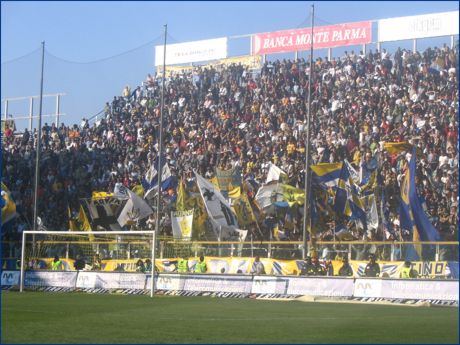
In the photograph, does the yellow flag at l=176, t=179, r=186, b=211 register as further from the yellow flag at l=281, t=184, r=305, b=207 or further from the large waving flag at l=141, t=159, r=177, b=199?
the yellow flag at l=281, t=184, r=305, b=207

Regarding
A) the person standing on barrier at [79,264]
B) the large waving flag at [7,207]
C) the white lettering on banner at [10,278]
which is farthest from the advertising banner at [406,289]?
the large waving flag at [7,207]

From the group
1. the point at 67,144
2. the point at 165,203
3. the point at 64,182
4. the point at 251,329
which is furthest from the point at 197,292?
the point at 67,144

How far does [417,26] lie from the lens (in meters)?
50.1

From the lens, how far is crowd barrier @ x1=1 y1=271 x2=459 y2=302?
26438 mm

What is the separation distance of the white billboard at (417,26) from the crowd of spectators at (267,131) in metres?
2.92

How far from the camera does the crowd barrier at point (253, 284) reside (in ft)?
86.7

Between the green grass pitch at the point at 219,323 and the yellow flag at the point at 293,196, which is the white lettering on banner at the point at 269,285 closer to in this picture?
the green grass pitch at the point at 219,323

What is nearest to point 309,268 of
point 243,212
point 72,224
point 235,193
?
point 243,212

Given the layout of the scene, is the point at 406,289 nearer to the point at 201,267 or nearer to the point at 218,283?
the point at 218,283

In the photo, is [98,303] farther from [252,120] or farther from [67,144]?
[67,144]

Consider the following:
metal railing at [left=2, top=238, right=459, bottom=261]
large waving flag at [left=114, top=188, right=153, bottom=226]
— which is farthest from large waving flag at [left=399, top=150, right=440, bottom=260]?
large waving flag at [left=114, top=188, right=153, bottom=226]

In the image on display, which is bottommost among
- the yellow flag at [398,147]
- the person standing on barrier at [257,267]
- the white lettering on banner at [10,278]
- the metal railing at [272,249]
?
the white lettering on banner at [10,278]

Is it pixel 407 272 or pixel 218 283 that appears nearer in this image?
pixel 407 272

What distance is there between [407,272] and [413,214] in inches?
139
